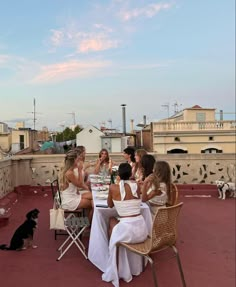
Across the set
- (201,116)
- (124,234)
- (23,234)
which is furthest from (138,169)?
(201,116)

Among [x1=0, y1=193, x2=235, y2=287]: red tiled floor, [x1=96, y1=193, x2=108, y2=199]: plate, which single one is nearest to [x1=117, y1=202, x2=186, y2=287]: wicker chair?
[x1=0, y1=193, x2=235, y2=287]: red tiled floor

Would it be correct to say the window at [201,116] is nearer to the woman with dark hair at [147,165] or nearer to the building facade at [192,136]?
the building facade at [192,136]

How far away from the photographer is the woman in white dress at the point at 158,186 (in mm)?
4148

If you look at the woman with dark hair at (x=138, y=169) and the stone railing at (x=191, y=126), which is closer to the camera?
the woman with dark hair at (x=138, y=169)

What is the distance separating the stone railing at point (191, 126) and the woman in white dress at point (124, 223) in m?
22.2

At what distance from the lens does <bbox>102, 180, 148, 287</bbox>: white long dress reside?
3.55 m

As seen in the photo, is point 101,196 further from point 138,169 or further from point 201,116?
point 201,116

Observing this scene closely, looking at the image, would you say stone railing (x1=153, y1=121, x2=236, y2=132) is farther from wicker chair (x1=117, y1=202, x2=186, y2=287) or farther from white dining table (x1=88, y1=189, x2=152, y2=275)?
wicker chair (x1=117, y1=202, x2=186, y2=287)

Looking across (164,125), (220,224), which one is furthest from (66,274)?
(164,125)

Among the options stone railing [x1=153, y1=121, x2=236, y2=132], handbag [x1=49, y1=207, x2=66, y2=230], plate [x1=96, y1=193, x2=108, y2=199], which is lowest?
handbag [x1=49, y1=207, x2=66, y2=230]

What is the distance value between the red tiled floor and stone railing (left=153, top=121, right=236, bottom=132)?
770 inches

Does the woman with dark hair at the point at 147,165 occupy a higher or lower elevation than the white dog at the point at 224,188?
higher

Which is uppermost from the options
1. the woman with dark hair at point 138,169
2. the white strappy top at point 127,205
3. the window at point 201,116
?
the window at point 201,116

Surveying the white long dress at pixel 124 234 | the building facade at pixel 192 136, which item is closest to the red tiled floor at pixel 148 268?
the white long dress at pixel 124 234
